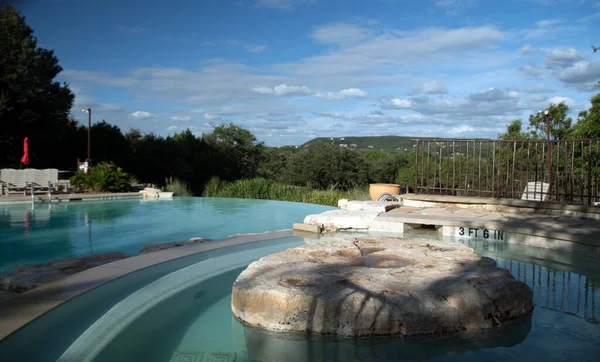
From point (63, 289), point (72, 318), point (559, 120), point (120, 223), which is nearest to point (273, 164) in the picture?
point (559, 120)

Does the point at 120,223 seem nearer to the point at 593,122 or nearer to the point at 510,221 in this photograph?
the point at 510,221

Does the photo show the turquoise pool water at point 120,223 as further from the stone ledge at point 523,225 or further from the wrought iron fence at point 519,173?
the wrought iron fence at point 519,173

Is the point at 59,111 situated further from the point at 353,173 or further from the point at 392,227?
the point at 392,227

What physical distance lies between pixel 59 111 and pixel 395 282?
19780mm

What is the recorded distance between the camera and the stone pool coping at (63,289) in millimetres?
2487

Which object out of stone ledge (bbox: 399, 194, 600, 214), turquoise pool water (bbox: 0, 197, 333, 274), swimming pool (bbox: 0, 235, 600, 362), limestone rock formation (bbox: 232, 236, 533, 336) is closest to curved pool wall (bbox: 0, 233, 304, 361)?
swimming pool (bbox: 0, 235, 600, 362)

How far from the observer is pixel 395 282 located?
121 inches

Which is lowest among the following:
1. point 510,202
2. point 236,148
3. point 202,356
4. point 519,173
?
point 202,356

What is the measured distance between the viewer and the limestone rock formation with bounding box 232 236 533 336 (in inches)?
107

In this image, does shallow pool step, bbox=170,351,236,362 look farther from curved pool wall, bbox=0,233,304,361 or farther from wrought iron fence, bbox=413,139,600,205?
wrought iron fence, bbox=413,139,600,205

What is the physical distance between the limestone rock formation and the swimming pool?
0.26ft

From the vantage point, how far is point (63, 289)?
3.03 m

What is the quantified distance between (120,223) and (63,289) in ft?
20.9

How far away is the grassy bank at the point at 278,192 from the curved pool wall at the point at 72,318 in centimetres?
868
